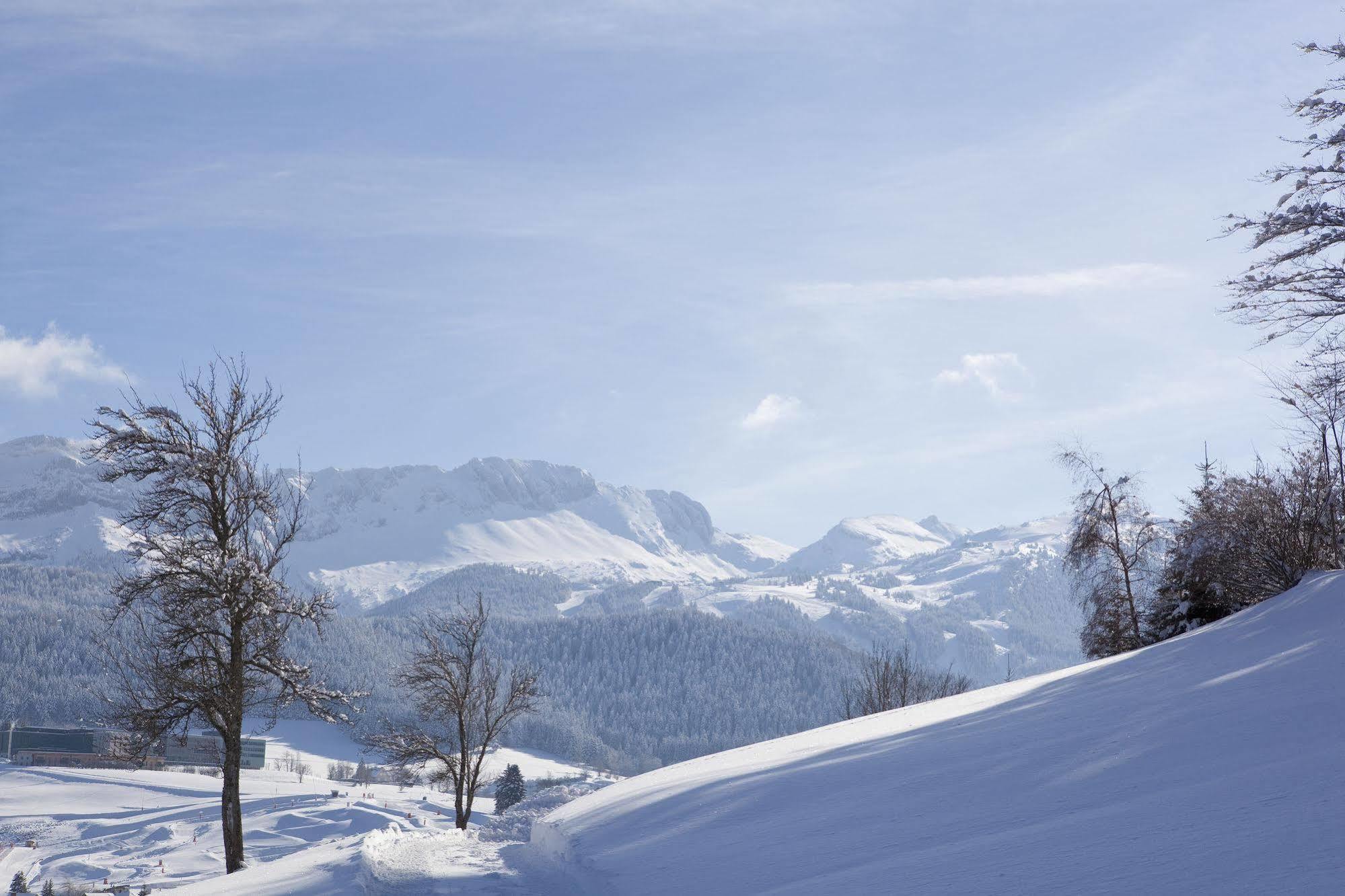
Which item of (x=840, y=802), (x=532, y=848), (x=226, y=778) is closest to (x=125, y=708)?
(x=226, y=778)

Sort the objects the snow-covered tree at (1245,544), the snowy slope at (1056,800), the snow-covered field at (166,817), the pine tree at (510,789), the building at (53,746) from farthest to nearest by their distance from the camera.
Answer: the building at (53,746), the snow-covered field at (166,817), the pine tree at (510,789), the snow-covered tree at (1245,544), the snowy slope at (1056,800)

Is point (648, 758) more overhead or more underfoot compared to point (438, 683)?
more underfoot

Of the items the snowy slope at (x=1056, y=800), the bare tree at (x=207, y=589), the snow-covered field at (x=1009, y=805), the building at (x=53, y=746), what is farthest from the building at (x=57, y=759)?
the snowy slope at (x=1056, y=800)

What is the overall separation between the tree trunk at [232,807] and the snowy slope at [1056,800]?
6050 mm

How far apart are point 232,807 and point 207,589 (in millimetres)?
3590

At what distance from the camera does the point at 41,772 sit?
141000mm

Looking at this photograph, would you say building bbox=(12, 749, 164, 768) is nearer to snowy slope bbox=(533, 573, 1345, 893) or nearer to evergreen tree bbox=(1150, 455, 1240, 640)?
evergreen tree bbox=(1150, 455, 1240, 640)

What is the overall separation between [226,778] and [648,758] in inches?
7224

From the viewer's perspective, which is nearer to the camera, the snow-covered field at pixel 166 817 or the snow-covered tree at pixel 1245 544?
the snow-covered tree at pixel 1245 544

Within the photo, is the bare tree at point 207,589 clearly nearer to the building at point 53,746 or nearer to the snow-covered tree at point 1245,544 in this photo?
the snow-covered tree at point 1245,544

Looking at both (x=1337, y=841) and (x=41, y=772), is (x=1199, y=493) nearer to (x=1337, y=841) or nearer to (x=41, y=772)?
(x=1337, y=841)

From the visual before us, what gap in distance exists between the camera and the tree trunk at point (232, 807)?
15.8m

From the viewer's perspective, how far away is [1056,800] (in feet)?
24.4

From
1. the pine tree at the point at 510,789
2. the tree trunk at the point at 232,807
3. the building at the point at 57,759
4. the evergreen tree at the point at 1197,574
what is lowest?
the building at the point at 57,759
